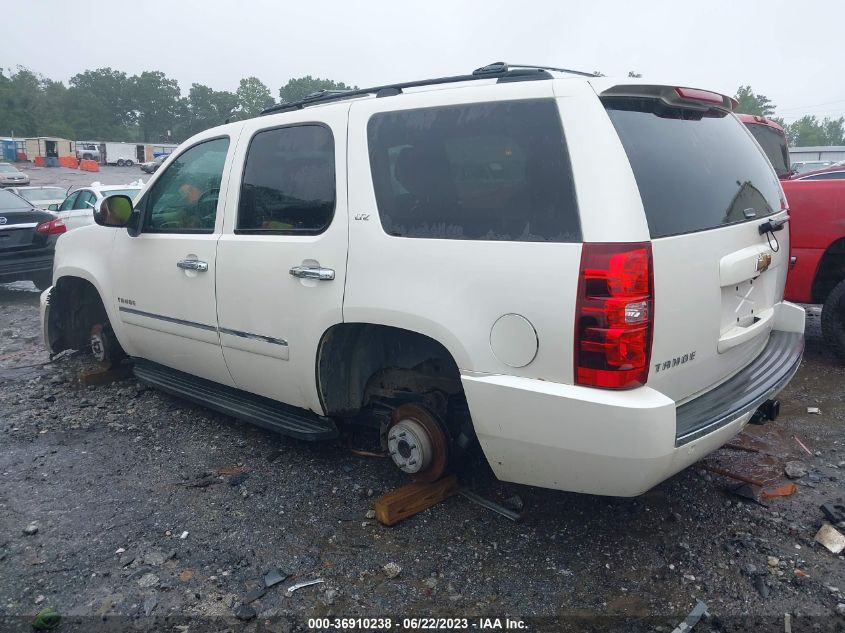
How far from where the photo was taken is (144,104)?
104m

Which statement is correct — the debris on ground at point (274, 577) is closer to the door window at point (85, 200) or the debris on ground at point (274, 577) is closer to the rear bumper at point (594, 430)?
the rear bumper at point (594, 430)

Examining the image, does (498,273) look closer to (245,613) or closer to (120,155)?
(245,613)

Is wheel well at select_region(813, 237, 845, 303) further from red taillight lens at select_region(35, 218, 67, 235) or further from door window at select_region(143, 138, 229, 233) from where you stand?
red taillight lens at select_region(35, 218, 67, 235)

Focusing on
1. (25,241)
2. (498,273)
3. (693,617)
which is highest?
(498,273)

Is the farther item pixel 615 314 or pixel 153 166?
pixel 153 166

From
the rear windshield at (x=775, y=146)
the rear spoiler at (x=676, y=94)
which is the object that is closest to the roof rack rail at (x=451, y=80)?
the rear spoiler at (x=676, y=94)

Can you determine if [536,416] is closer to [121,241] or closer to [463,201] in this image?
[463,201]

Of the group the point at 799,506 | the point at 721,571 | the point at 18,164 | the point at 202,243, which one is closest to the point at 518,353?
the point at 721,571

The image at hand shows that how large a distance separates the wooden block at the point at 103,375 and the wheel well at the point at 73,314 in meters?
0.36

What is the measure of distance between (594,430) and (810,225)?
4.13 meters

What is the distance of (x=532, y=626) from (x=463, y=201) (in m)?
1.71

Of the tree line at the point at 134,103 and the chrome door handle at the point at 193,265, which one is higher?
the tree line at the point at 134,103

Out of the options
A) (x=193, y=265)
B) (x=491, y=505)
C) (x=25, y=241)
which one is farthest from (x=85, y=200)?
(x=491, y=505)

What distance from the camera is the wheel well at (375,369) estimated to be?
3.29m
